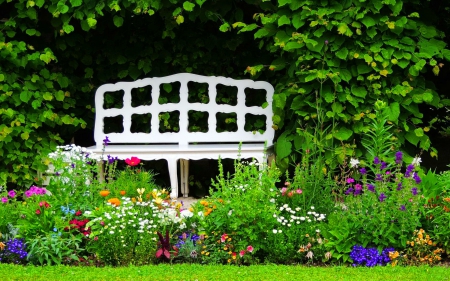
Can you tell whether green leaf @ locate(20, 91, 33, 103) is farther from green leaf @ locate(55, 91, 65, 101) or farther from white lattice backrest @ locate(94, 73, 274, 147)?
white lattice backrest @ locate(94, 73, 274, 147)

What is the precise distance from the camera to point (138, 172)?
197 inches

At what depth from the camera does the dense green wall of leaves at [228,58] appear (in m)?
5.29

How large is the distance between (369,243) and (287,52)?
235 cm

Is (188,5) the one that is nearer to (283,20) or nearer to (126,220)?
(283,20)

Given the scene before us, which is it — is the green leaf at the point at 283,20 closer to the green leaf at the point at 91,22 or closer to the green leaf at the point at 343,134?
the green leaf at the point at 343,134

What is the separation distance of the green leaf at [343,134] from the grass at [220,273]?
1652mm

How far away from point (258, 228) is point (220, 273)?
0.40 metres

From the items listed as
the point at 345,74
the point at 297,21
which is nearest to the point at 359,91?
the point at 345,74

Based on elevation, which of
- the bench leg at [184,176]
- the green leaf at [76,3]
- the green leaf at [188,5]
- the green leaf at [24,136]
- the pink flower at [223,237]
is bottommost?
the pink flower at [223,237]

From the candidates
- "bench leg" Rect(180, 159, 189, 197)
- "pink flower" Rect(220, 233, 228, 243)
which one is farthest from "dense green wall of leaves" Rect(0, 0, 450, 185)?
"pink flower" Rect(220, 233, 228, 243)

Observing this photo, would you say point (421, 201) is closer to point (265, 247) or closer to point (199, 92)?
point (265, 247)

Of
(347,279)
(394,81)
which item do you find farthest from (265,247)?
(394,81)

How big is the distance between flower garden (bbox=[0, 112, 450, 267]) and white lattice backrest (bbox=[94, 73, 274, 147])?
192 cm

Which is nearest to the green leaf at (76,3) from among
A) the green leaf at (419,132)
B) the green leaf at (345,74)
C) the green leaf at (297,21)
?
the green leaf at (297,21)
